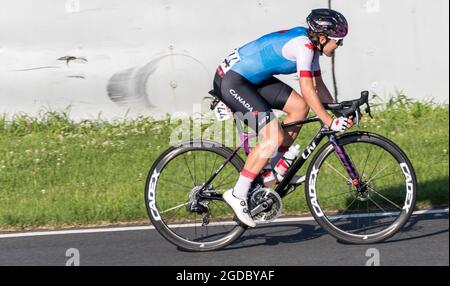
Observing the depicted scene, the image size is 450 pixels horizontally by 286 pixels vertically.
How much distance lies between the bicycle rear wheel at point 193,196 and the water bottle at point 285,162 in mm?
292

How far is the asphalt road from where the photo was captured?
23.0 ft

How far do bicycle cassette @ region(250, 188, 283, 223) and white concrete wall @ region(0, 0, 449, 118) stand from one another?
12.0 feet

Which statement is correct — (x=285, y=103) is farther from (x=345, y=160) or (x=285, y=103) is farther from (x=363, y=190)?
(x=363, y=190)

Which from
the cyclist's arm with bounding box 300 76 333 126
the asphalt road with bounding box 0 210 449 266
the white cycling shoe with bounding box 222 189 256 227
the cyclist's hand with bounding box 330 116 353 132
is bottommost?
the asphalt road with bounding box 0 210 449 266

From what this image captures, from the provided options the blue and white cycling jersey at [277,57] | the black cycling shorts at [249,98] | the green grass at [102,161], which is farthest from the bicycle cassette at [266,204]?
the blue and white cycling jersey at [277,57]

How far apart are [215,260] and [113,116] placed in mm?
4041

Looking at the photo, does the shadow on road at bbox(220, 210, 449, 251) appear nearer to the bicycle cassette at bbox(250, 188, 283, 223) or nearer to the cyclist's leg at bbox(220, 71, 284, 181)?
the bicycle cassette at bbox(250, 188, 283, 223)

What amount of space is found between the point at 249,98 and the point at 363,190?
111 centimetres

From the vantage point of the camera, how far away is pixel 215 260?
23.4 feet

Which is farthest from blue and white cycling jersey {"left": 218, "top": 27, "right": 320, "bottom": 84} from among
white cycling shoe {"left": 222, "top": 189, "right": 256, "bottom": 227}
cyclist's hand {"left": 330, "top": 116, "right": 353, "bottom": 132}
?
white cycling shoe {"left": 222, "top": 189, "right": 256, "bottom": 227}

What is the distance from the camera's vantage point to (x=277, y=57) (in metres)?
7.16

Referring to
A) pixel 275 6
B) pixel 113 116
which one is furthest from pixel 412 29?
pixel 113 116

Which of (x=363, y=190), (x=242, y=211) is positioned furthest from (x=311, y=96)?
(x=242, y=211)

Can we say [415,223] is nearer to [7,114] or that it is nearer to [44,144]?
[44,144]
